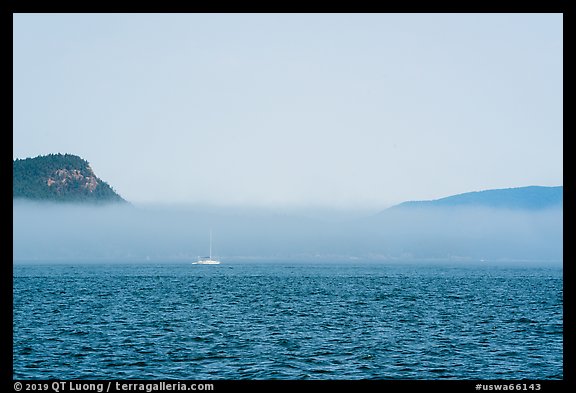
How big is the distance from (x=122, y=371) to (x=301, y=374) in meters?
10.1

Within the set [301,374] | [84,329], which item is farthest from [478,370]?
[84,329]

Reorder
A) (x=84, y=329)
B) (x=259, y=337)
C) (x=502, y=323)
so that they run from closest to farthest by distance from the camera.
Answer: (x=259, y=337) → (x=84, y=329) → (x=502, y=323)
